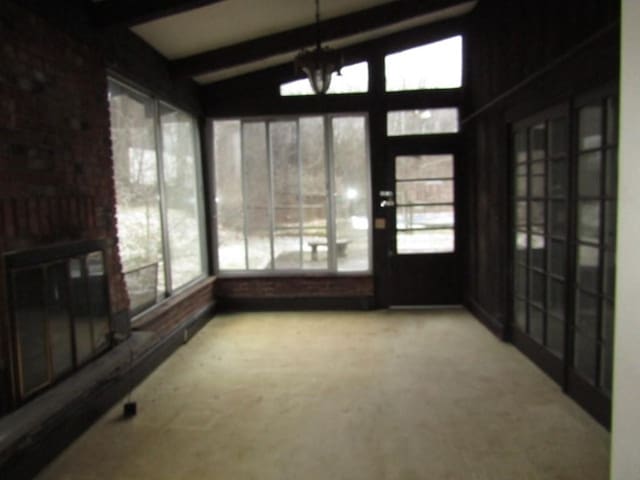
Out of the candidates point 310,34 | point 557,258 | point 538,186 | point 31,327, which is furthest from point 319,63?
point 31,327

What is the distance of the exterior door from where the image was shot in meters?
6.09

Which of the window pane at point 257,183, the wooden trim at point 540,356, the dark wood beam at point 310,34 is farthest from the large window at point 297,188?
the wooden trim at point 540,356

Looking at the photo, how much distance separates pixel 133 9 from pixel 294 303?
3902 mm

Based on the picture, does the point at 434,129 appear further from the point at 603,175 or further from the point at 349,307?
the point at 603,175

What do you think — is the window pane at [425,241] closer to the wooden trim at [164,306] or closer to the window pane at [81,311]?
the wooden trim at [164,306]

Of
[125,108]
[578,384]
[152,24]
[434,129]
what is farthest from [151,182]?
[578,384]

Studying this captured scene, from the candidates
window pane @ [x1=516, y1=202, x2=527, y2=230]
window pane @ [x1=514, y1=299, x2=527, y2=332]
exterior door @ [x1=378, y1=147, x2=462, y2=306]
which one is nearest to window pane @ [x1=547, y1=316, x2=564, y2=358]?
window pane @ [x1=514, y1=299, x2=527, y2=332]

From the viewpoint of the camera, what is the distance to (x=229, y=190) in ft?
20.4

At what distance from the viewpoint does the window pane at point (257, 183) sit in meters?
6.15

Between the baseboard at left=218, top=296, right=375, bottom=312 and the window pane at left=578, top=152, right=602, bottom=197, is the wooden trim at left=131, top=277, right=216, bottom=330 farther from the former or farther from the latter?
the window pane at left=578, top=152, right=602, bottom=197

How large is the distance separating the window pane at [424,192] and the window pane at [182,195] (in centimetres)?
250

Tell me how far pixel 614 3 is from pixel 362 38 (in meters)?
3.45

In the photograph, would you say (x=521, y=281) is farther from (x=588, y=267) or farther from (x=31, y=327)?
(x=31, y=327)

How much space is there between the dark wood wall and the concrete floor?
942 mm
